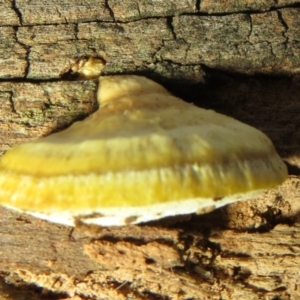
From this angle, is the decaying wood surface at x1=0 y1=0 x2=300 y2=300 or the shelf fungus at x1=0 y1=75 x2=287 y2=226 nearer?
the shelf fungus at x1=0 y1=75 x2=287 y2=226

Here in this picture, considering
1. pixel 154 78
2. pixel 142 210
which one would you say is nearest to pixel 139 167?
pixel 142 210

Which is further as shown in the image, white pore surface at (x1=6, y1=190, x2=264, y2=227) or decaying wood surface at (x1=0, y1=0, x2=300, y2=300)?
decaying wood surface at (x1=0, y1=0, x2=300, y2=300)

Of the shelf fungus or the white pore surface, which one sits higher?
the shelf fungus

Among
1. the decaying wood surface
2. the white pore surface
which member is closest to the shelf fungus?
the white pore surface

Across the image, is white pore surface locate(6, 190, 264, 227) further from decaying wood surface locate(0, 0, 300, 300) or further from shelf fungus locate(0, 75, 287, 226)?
decaying wood surface locate(0, 0, 300, 300)

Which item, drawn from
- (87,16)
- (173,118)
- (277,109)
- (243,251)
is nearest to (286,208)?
(243,251)

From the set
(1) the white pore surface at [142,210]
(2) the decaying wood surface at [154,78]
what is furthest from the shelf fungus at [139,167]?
(2) the decaying wood surface at [154,78]
